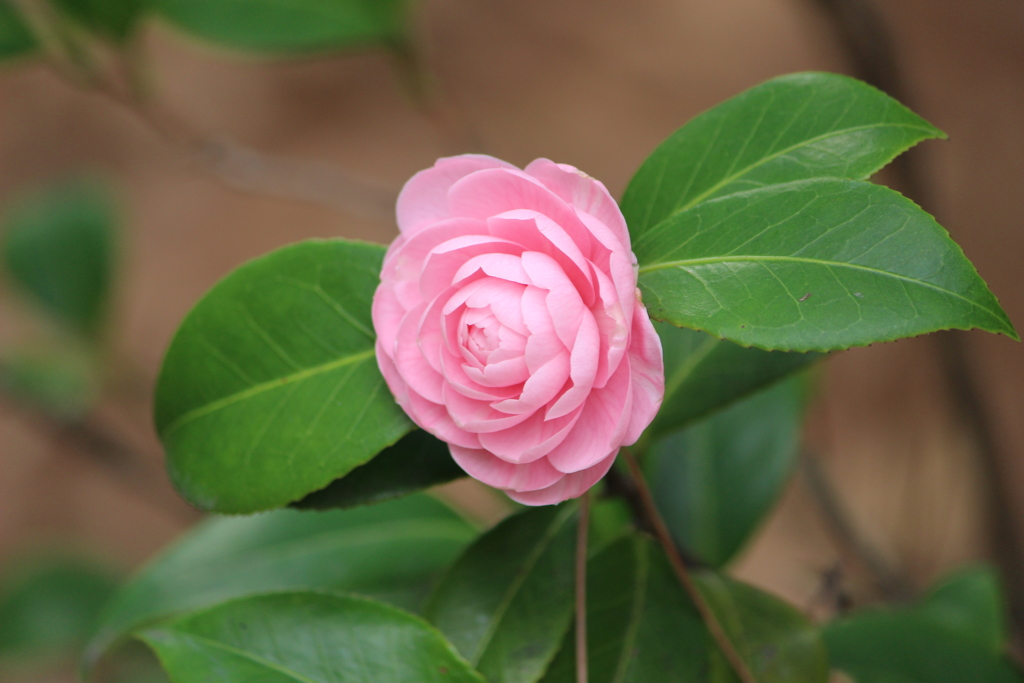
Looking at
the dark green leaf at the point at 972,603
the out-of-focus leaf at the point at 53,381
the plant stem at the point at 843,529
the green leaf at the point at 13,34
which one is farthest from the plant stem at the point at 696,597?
the out-of-focus leaf at the point at 53,381

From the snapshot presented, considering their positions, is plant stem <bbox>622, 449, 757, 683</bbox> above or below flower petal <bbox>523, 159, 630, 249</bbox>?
below

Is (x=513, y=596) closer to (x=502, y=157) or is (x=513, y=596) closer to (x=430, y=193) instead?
(x=430, y=193)

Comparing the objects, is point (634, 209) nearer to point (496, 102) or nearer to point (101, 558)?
point (101, 558)

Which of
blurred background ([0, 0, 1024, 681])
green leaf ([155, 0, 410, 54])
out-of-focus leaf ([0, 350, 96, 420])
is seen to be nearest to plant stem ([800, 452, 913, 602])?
blurred background ([0, 0, 1024, 681])

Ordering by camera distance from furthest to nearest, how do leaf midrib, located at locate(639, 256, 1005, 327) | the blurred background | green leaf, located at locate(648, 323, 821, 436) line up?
the blurred background, green leaf, located at locate(648, 323, 821, 436), leaf midrib, located at locate(639, 256, 1005, 327)

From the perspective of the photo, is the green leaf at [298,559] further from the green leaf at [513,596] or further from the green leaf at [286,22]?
the green leaf at [286,22]

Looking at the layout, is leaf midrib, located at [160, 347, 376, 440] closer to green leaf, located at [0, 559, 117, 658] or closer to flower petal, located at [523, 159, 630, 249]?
flower petal, located at [523, 159, 630, 249]
